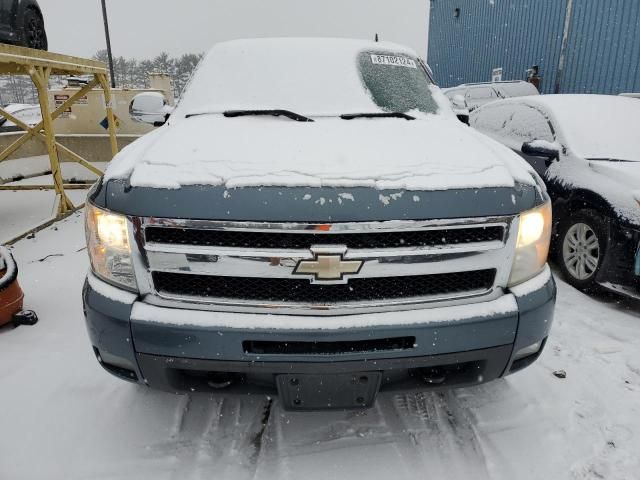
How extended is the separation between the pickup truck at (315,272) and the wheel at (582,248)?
6.94 ft

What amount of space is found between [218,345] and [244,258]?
1.07ft

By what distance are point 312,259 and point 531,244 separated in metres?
0.92

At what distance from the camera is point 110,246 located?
1.73 meters

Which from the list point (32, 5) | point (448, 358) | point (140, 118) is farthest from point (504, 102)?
point (32, 5)

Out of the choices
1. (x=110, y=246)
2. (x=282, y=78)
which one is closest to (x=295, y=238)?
(x=110, y=246)

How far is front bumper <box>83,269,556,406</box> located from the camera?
1.62 meters

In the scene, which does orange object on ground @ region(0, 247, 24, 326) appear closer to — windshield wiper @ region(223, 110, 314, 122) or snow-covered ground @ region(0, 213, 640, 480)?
snow-covered ground @ region(0, 213, 640, 480)

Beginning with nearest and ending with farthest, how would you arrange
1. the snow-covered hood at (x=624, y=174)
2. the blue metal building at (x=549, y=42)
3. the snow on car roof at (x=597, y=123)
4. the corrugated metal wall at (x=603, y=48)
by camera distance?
the snow-covered hood at (x=624, y=174)
the snow on car roof at (x=597, y=123)
the corrugated metal wall at (x=603, y=48)
the blue metal building at (x=549, y=42)

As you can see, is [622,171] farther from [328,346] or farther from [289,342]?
[289,342]

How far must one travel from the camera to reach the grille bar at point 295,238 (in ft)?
5.32

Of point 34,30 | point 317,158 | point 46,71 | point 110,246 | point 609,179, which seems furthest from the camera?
point 34,30

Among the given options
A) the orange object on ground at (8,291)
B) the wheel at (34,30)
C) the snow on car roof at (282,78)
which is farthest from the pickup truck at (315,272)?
the wheel at (34,30)

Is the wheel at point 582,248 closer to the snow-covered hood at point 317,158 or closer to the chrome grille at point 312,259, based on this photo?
the snow-covered hood at point 317,158

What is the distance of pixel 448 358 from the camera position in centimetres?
170
